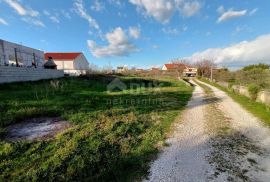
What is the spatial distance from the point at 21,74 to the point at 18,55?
838cm

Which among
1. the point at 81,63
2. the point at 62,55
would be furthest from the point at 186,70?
the point at 62,55

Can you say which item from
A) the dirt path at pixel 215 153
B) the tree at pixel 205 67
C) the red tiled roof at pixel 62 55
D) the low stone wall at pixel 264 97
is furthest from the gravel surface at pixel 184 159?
the tree at pixel 205 67

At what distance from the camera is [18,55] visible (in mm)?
22375

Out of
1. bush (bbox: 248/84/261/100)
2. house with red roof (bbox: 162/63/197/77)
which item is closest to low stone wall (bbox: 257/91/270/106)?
bush (bbox: 248/84/261/100)

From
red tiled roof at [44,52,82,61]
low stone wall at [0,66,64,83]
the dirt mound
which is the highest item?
red tiled roof at [44,52,82,61]

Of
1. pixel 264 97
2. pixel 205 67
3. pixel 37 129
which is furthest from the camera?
pixel 205 67

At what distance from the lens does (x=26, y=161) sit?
12.2 feet

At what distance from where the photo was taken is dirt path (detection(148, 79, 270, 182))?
132 inches

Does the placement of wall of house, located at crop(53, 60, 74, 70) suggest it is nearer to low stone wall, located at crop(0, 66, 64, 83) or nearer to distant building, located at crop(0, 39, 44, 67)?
distant building, located at crop(0, 39, 44, 67)

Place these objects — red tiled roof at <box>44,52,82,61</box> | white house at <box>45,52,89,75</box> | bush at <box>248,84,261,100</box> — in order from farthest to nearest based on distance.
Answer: red tiled roof at <box>44,52,82,61</box>, white house at <box>45,52,89,75</box>, bush at <box>248,84,261,100</box>

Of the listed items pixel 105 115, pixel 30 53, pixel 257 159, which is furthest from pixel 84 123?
pixel 30 53

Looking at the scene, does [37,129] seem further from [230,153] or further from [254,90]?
[254,90]

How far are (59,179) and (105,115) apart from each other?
409 centimetres

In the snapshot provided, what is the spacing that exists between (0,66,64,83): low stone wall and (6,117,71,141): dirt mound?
9890 millimetres
